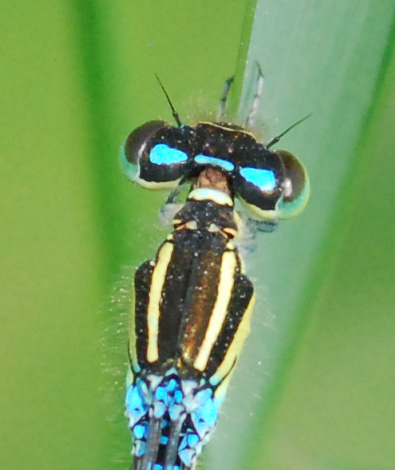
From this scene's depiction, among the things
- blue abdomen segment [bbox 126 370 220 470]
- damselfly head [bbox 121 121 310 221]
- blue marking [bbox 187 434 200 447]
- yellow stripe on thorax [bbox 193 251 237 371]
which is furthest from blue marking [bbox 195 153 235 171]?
blue marking [bbox 187 434 200 447]

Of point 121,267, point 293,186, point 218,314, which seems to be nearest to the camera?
point 218,314

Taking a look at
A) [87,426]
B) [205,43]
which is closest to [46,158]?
[205,43]

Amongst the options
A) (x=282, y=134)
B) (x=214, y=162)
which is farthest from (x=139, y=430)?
(x=282, y=134)

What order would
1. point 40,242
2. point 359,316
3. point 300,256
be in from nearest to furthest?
point 300,256
point 359,316
point 40,242

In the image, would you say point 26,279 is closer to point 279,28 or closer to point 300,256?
point 300,256

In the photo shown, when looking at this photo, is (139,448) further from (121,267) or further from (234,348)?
A: (121,267)
